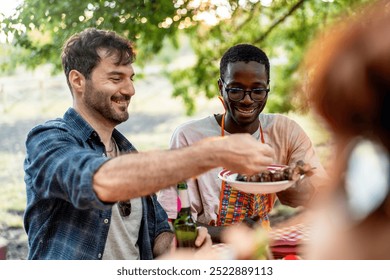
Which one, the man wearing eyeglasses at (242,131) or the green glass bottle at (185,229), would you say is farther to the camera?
the man wearing eyeglasses at (242,131)

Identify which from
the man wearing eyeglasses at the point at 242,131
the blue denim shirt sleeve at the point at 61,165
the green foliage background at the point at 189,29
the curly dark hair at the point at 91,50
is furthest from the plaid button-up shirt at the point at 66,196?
the green foliage background at the point at 189,29

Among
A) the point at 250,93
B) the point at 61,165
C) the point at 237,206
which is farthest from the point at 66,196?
the point at 250,93

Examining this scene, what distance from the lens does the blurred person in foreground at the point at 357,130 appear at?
28.3 inches

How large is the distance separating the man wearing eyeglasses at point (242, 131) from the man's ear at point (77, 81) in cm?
53

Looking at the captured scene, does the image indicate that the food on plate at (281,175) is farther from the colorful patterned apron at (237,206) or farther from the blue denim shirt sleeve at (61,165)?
the blue denim shirt sleeve at (61,165)

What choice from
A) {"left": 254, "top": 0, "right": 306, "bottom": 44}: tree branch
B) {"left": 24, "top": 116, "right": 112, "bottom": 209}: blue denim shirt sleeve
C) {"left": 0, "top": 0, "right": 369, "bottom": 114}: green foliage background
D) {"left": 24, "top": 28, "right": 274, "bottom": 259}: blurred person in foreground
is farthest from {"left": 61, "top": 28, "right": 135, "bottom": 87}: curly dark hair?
{"left": 254, "top": 0, "right": 306, "bottom": 44}: tree branch

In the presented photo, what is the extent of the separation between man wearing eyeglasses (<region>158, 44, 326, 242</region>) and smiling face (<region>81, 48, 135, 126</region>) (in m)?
0.43

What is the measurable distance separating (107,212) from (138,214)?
0.20 meters

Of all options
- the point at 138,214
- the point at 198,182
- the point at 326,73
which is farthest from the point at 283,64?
the point at 326,73

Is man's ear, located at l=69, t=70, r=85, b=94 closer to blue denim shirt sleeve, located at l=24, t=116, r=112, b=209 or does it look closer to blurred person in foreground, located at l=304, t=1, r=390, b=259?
blue denim shirt sleeve, located at l=24, t=116, r=112, b=209

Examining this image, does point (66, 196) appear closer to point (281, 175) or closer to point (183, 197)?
point (183, 197)

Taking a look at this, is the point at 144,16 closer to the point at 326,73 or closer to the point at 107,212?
the point at 107,212

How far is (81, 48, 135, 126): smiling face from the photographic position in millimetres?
1851

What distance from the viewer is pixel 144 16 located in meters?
3.12
